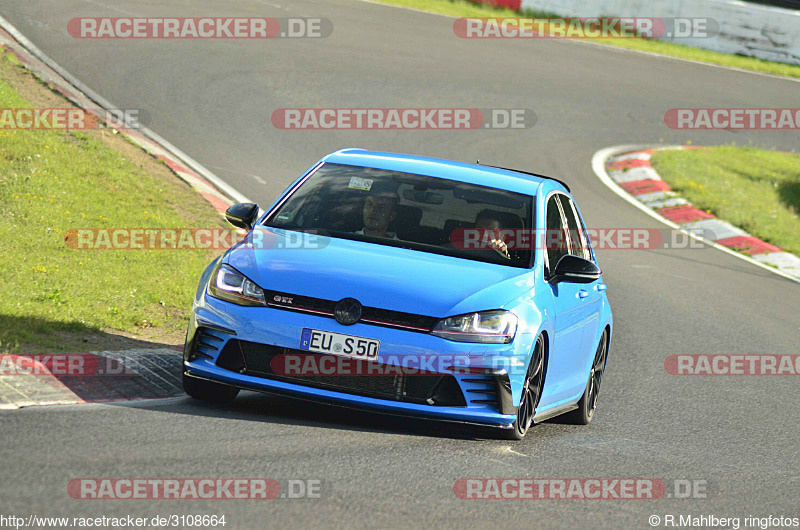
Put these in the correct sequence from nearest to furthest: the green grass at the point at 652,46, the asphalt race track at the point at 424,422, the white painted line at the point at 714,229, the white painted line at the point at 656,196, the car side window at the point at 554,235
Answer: the asphalt race track at the point at 424,422 < the car side window at the point at 554,235 < the white painted line at the point at 714,229 < the white painted line at the point at 656,196 < the green grass at the point at 652,46

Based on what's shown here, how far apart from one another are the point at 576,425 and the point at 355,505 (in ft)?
11.8

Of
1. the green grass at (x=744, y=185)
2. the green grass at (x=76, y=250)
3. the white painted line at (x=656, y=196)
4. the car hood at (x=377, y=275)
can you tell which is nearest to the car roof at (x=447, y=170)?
the car hood at (x=377, y=275)

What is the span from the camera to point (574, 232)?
8562mm

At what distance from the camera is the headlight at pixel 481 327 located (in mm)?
6438

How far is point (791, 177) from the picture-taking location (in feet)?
67.8

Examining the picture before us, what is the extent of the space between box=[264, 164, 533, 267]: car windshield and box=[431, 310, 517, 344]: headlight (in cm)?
71

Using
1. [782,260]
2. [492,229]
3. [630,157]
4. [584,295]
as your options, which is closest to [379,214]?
[492,229]

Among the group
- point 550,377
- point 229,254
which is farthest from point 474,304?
point 229,254

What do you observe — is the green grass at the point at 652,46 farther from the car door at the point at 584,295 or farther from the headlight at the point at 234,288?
the headlight at the point at 234,288

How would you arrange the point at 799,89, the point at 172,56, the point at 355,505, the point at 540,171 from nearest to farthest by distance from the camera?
the point at 355,505 < the point at 540,171 < the point at 172,56 < the point at 799,89

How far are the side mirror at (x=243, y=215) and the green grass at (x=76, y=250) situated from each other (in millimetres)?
1447

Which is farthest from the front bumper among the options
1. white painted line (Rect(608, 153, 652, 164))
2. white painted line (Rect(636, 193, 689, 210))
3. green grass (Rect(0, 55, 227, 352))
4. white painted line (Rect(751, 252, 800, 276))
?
white painted line (Rect(608, 153, 652, 164))

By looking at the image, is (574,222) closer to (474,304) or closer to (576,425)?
(576,425)

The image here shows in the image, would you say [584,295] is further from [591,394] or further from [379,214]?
[379,214]
